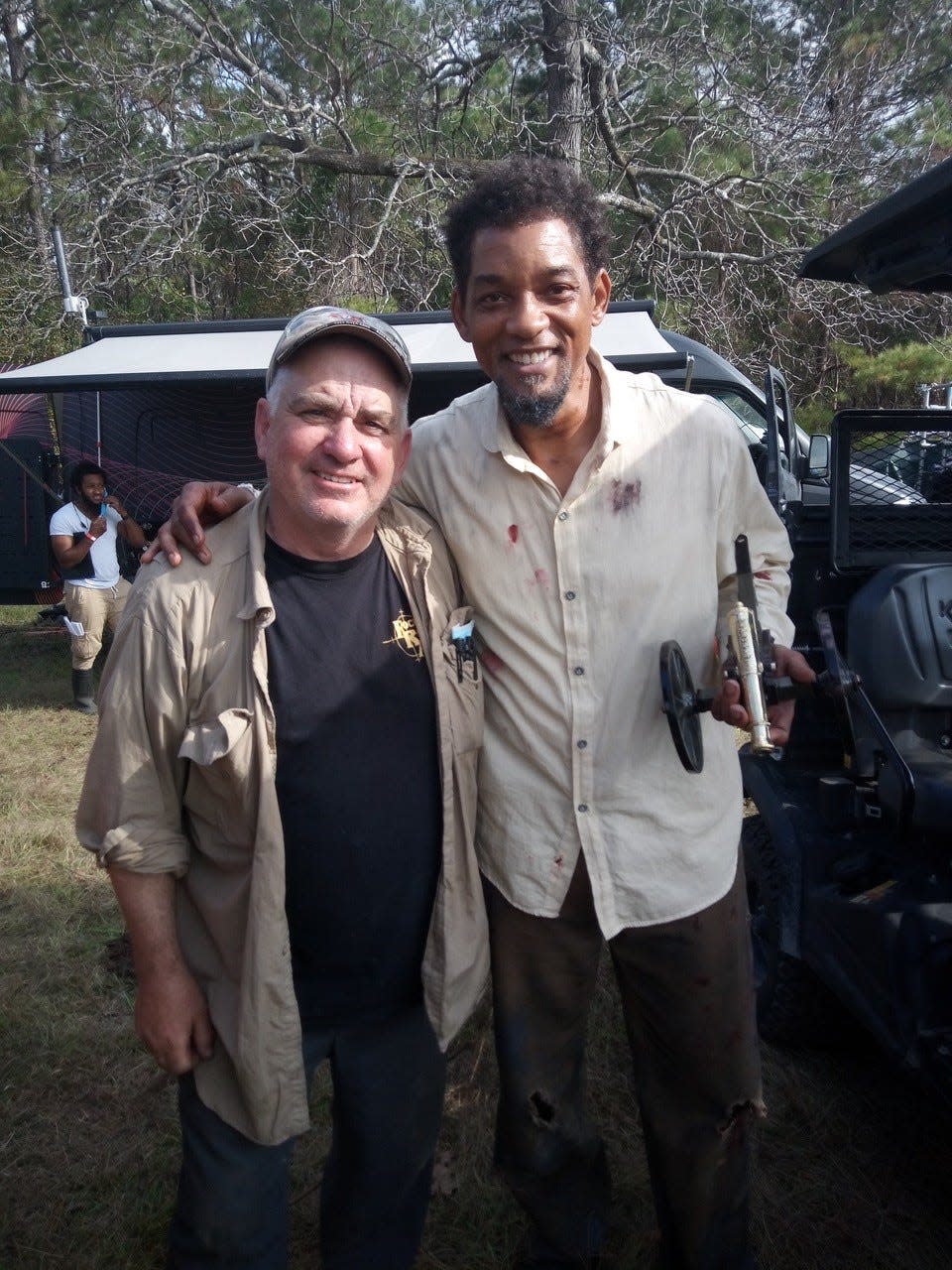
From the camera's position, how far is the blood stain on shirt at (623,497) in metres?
2.10

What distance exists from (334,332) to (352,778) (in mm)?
826

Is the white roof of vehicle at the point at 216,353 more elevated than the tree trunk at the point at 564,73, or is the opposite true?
the tree trunk at the point at 564,73

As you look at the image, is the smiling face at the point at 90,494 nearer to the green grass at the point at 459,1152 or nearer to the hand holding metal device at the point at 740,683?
the green grass at the point at 459,1152

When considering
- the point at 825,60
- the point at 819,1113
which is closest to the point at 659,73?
the point at 825,60

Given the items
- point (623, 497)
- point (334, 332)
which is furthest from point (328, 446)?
point (623, 497)

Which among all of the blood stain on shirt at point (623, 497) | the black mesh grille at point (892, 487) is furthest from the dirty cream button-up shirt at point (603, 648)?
the black mesh grille at point (892, 487)

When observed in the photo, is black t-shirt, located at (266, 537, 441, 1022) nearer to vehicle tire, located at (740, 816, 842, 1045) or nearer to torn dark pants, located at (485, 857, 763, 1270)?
torn dark pants, located at (485, 857, 763, 1270)

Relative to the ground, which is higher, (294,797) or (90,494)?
(90,494)

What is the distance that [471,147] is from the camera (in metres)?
12.8

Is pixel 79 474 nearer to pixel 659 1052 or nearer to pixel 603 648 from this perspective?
pixel 603 648

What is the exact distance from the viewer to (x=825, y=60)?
12.8m

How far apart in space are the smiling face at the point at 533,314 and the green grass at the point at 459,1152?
5.77 feet

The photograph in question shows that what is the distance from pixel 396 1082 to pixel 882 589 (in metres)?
1.74

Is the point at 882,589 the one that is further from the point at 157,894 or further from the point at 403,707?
the point at 157,894
